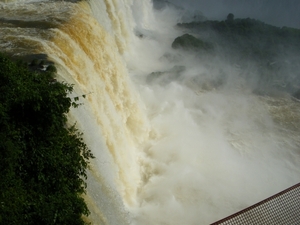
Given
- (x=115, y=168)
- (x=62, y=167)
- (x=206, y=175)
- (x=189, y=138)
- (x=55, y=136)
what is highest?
(x=189, y=138)

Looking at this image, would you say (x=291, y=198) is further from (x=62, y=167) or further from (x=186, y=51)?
(x=186, y=51)

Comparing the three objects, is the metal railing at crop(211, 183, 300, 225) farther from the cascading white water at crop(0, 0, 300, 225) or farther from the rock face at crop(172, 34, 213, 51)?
the rock face at crop(172, 34, 213, 51)

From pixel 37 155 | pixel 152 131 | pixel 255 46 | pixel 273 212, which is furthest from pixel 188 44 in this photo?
pixel 37 155

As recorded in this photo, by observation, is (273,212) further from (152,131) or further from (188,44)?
(188,44)

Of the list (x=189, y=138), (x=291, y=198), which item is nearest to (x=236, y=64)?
(x=189, y=138)

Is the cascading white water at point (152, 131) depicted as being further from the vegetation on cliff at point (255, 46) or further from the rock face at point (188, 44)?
the rock face at point (188, 44)

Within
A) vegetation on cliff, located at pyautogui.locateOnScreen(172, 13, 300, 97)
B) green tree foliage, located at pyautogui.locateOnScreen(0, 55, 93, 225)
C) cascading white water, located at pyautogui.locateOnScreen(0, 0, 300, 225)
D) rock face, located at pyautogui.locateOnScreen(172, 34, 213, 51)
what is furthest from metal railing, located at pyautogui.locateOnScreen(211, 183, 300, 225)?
rock face, located at pyautogui.locateOnScreen(172, 34, 213, 51)
